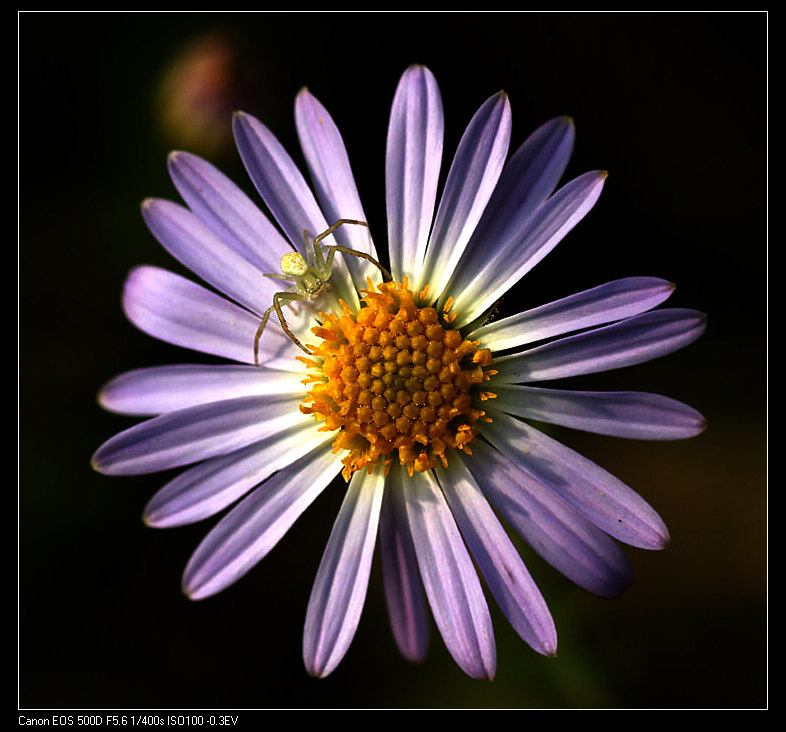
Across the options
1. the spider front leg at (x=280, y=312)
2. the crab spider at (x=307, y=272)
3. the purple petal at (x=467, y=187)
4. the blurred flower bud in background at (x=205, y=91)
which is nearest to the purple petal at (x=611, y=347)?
the purple petal at (x=467, y=187)

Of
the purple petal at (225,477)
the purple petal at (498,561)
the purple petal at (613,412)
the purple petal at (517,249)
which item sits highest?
the purple petal at (517,249)

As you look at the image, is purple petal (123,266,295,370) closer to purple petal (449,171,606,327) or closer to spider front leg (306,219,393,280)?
spider front leg (306,219,393,280)

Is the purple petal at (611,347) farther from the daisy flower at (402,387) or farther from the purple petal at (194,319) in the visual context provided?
the purple petal at (194,319)

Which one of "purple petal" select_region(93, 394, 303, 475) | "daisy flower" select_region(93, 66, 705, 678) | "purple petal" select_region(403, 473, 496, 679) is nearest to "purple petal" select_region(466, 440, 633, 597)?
"daisy flower" select_region(93, 66, 705, 678)

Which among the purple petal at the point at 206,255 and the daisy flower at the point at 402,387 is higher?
the purple petal at the point at 206,255

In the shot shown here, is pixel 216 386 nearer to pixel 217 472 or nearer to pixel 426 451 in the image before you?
pixel 217 472
